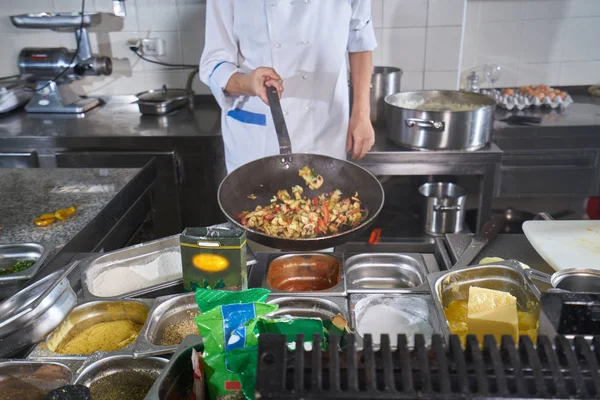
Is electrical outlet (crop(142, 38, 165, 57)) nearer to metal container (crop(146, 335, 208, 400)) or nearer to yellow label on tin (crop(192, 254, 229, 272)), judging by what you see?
yellow label on tin (crop(192, 254, 229, 272))

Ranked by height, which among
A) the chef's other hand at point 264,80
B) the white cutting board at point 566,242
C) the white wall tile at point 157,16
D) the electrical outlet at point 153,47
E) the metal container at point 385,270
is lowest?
the metal container at point 385,270

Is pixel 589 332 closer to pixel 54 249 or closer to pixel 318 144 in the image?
pixel 54 249

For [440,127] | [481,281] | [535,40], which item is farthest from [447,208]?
[481,281]

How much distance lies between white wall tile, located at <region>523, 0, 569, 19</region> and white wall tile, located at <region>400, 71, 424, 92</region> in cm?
78

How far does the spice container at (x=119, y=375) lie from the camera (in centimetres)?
90

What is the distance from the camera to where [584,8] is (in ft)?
10.2

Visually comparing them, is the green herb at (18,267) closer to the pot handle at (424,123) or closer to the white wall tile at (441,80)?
the pot handle at (424,123)

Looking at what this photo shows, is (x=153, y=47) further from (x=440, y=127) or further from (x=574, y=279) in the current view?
(x=574, y=279)

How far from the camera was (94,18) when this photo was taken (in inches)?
115

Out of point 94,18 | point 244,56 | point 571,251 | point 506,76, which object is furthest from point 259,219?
point 506,76

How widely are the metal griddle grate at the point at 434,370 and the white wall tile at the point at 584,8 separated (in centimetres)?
317

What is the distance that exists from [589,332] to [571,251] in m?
0.73

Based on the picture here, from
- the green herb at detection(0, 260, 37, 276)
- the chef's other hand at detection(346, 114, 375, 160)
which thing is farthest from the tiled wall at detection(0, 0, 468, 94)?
the green herb at detection(0, 260, 37, 276)

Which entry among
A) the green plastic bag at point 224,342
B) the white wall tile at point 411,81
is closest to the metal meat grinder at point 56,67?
the white wall tile at point 411,81
